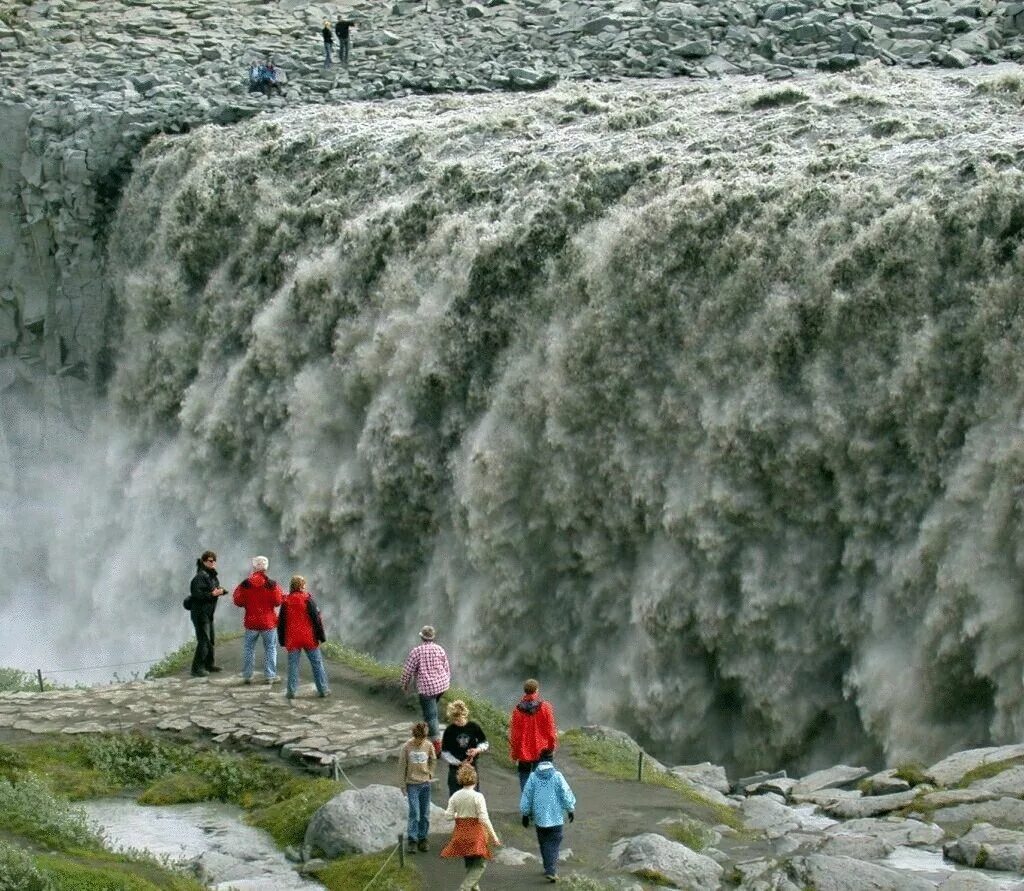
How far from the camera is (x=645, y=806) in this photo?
21891 millimetres

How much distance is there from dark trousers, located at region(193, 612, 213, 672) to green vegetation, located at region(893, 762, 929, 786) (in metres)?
8.98

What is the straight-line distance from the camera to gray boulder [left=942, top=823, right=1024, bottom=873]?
19.3 m

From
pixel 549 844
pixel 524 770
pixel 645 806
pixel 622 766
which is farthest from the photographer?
pixel 622 766

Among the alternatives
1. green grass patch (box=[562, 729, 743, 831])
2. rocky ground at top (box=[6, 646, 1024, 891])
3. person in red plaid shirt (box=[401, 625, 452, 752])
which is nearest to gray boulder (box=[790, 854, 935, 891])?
rocky ground at top (box=[6, 646, 1024, 891])

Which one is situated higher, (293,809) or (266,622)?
(266,622)

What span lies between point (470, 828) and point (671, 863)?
221 centimetres

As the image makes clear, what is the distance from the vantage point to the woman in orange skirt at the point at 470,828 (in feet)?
59.6

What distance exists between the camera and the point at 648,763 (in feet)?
79.0

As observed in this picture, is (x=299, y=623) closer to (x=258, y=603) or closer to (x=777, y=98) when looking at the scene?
(x=258, y=603)

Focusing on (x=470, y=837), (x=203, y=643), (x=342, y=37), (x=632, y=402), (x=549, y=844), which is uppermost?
(x=342, y=37)

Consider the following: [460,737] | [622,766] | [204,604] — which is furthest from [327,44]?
[460,737]

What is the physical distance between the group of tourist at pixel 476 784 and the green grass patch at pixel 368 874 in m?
0.36

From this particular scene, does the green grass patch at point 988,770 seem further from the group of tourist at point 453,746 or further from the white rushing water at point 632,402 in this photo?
the group of tourist at point 453,746

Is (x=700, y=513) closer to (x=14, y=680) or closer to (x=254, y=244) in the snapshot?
(x=14, y=680)
